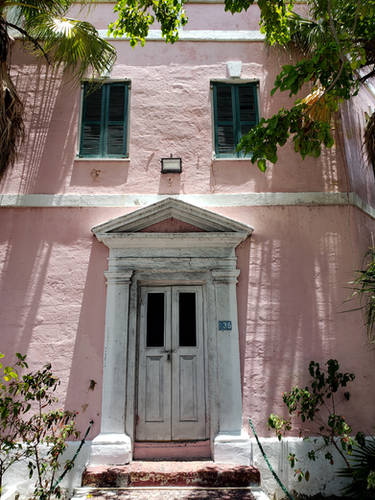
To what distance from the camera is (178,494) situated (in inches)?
179

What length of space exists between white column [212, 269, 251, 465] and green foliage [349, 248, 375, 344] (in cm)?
166

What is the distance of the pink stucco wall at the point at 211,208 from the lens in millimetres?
5535

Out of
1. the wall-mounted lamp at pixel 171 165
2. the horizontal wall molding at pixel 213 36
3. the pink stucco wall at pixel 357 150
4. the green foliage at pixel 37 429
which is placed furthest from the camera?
the horizontal wall molding at pixel 213 36

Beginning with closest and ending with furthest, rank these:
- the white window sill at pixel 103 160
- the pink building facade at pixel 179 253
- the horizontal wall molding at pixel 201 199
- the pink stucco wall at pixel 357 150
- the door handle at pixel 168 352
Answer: the pink building facade at pixel 179 253
the door handle at pixel 168 352
the horizontal wall molding at pixel 201 199
the white window sill at pixel 103 160
the pink stucco wall at pixel 357 150

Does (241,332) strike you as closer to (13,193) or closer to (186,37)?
(13,193)

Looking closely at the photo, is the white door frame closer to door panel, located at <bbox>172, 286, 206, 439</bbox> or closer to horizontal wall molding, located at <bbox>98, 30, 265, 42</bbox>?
door panel, located at <bbox>172, 286, 206, 439</bbox>

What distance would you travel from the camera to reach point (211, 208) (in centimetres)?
617

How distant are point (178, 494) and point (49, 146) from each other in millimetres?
5196

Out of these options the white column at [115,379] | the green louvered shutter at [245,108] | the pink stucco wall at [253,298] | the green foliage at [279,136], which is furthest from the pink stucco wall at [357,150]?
the white column at [115,379]

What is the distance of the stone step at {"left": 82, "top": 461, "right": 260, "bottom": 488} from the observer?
4.77 meters

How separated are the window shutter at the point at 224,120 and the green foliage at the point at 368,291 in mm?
2679

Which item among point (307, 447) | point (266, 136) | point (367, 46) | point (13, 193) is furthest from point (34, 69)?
point (307, 447)

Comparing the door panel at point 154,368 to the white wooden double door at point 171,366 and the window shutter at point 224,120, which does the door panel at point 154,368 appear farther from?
the window shutter at point 224,120

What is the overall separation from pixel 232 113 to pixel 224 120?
0.19m
